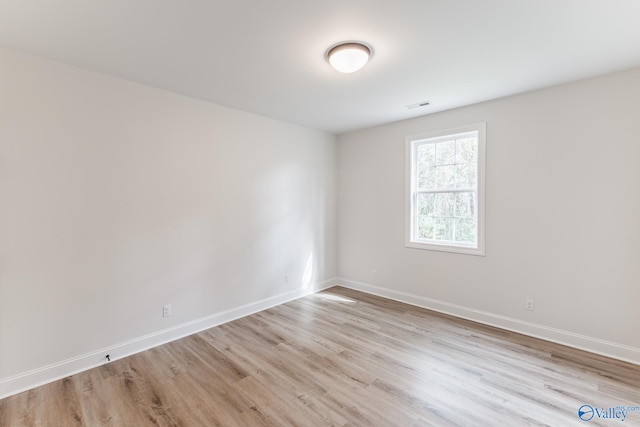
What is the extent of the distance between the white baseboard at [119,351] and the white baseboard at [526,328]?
185 cm

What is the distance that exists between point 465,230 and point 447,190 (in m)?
0.57

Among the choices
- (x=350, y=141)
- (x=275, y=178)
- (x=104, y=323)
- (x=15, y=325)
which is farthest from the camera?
(x=350, y=141)

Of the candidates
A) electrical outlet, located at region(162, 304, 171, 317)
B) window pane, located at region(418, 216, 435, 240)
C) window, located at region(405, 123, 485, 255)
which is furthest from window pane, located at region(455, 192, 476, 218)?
electrical outlet, located at region(162, 304, 171, 317)

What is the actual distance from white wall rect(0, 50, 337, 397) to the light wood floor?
14.3 inches

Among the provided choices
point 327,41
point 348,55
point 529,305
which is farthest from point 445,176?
point 327,41

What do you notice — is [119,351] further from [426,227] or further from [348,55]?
[426,227]

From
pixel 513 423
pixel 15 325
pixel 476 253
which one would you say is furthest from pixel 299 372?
pixel 476 253

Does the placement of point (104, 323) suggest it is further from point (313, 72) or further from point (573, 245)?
point (573, 245)

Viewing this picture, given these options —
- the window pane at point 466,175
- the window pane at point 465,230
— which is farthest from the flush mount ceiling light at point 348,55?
the window pane at point 465,230

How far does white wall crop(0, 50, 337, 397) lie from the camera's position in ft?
7.30

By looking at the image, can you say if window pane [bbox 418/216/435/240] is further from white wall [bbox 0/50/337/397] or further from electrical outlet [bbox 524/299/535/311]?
white wall [bbox 0/50/337/397]

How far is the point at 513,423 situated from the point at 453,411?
0.36 m

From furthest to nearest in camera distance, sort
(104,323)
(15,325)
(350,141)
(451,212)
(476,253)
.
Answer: (350,141), (451,212), (476,253), (104,323), (15,325)

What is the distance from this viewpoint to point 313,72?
8.54 ft
